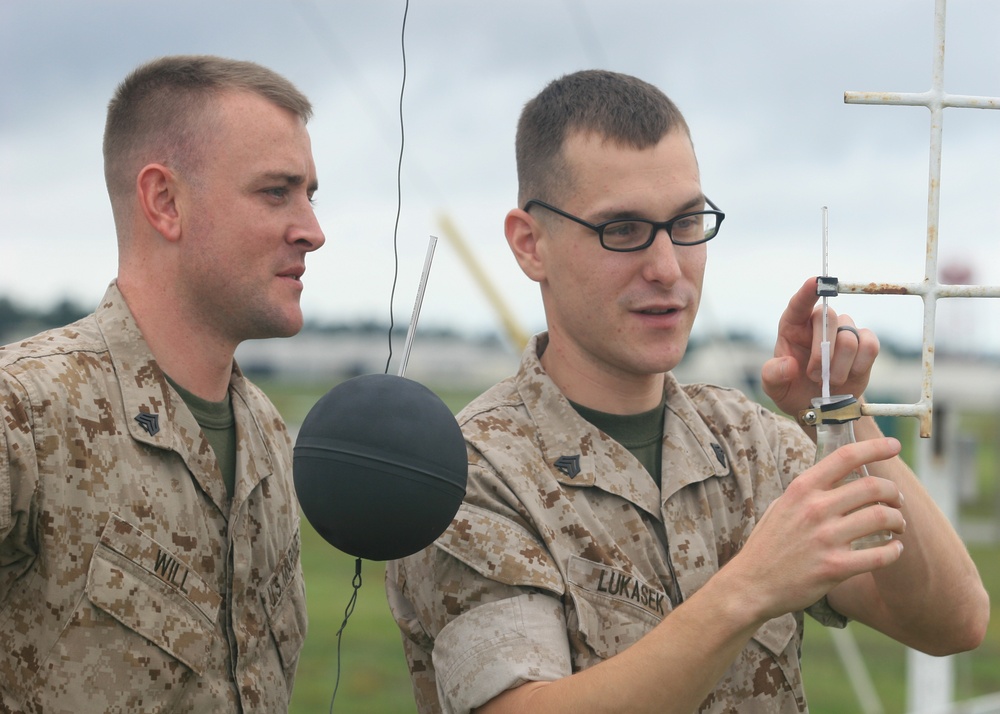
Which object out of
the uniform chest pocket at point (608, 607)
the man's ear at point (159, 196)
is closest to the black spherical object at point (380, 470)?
the uniform chest pocket at point (608, 607)

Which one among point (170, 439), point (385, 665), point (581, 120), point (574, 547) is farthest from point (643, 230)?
point (385, 665)

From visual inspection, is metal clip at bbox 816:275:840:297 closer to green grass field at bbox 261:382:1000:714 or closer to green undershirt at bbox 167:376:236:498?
green undershirt at bbox 167:376:236:498

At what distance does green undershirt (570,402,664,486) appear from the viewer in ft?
11.3

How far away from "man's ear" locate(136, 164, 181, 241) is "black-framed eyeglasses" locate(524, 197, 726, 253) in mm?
1145

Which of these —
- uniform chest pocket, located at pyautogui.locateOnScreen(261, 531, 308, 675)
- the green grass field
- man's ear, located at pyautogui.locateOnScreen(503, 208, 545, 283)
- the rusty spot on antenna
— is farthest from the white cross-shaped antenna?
the green grass field

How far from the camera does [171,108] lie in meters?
3.71

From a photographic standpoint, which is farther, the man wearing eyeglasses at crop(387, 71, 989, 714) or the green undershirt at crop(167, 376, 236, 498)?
the green undershirt at crop(167, 376, 236, 498)

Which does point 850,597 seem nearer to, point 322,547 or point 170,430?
point 170,430

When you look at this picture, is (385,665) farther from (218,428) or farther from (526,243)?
(526,243)

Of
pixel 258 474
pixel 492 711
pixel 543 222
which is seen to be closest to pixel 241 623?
pixel 258 474

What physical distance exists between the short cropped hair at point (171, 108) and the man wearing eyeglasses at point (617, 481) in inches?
32.0

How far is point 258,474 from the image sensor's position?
3.63 meters

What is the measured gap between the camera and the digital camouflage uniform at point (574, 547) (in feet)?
9.86

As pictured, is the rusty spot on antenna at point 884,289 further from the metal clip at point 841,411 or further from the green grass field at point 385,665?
the green grass field at point 385,665
